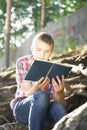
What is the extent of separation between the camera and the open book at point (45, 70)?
16.0 ft

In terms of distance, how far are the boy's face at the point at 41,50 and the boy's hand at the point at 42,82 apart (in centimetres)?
29

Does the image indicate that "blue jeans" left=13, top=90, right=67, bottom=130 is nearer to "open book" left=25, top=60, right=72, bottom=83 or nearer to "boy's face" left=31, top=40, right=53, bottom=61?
"open book" left=25, top=60, right=72, bottom=83

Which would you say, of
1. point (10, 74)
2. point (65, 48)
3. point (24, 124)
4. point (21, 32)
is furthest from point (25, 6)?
point (24, 124)

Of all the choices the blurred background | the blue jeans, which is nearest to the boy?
the blue jeans

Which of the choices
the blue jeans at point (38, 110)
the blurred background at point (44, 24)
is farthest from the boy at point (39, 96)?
the blurred background at point (44, 24)

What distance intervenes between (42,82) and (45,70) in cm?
15

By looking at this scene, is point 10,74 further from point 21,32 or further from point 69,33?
point 21,32

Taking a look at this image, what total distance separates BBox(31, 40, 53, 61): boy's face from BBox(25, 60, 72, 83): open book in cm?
25

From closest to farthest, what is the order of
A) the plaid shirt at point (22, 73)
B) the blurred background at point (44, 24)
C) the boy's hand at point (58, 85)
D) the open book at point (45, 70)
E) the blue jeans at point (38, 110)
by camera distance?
the blue jeans at point (38, 110) < the open book at point (45, 70) < the boy's hand at point (58, 85) < the plaid shirt at point (22, 73) < the blurred background at point (44, 24)

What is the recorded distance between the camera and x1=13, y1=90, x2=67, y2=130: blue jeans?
4766mm

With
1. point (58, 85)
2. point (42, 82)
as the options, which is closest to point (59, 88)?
point (58, 85)

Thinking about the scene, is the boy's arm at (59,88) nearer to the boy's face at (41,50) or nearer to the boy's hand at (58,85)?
the boy's hand at (58,85)

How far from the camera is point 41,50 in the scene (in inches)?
202

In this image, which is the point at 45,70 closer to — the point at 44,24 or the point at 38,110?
the point at 38,110
